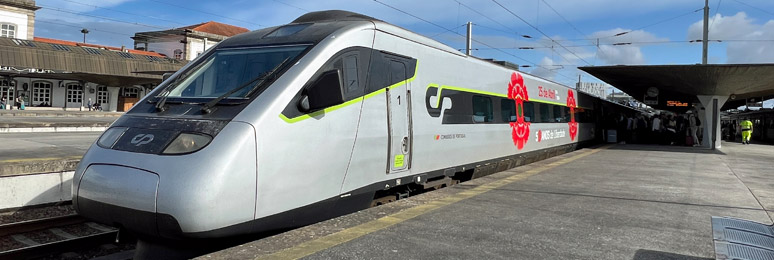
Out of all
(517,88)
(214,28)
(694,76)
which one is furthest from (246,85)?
(214,28)

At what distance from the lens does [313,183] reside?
467 cm

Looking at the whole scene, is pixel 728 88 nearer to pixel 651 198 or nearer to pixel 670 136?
pixel 670 136

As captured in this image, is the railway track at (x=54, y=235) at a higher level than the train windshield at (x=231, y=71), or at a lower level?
lower

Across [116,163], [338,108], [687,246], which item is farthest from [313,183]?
[687,246]

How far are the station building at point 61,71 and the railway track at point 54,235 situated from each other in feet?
79.0

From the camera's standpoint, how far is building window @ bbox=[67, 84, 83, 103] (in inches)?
1529

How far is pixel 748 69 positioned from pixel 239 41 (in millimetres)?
16285

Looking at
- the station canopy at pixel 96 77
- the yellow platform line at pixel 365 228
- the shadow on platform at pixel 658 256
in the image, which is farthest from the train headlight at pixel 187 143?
the station canopy at pixel 96 77

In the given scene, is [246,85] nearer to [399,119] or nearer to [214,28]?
[399,119]

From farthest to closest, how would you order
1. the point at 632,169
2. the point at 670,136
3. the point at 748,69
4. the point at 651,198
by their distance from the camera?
the point at 670,136 → the point at 748,69 → the point at 632,169 → the point at 651,198

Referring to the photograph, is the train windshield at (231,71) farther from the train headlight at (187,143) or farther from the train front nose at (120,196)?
the train front nose at (120,196)

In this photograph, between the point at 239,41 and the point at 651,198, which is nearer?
the point at 239,41

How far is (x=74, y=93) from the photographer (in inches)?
1545

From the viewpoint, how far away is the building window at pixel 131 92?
142 feet
